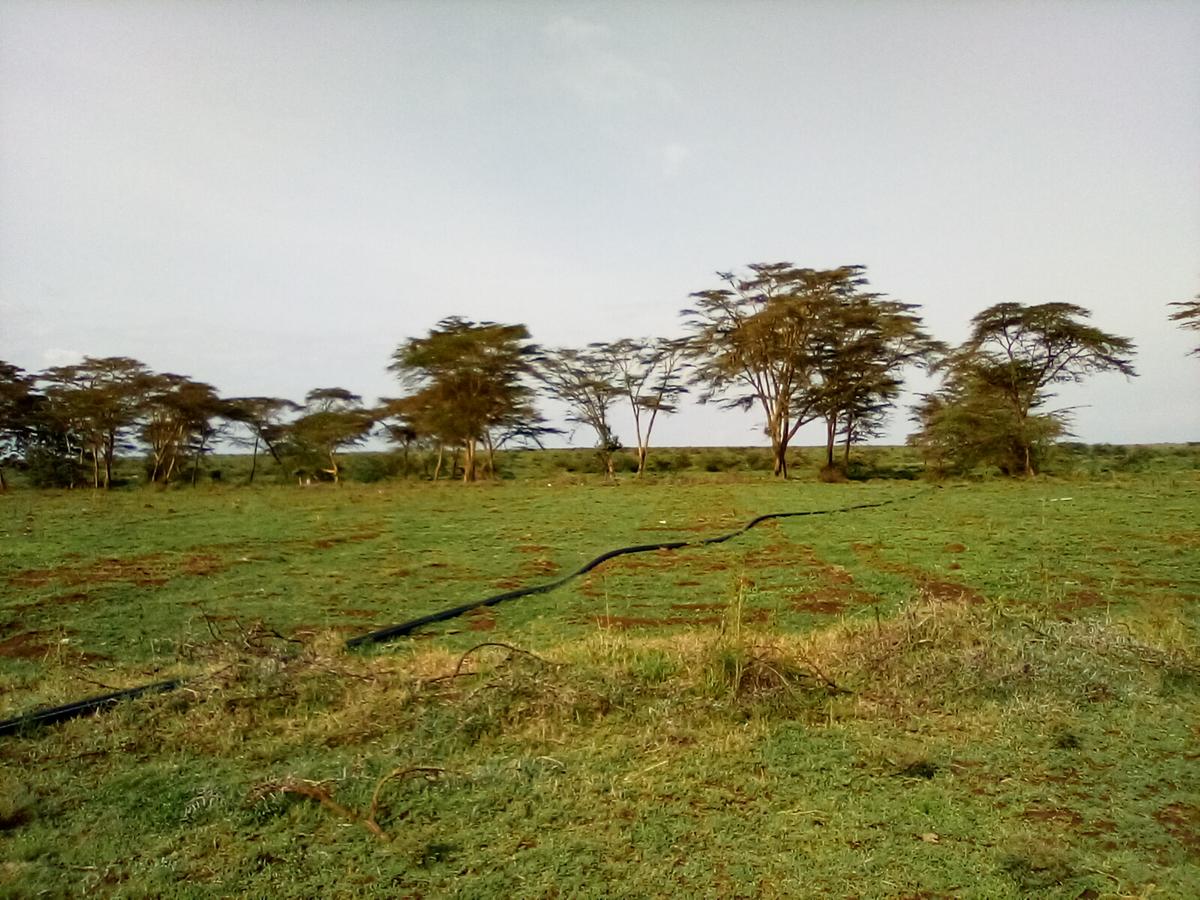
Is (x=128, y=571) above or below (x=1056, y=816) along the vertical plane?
below

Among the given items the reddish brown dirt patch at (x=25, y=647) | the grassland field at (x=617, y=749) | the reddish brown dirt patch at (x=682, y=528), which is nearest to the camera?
the grassland field at (x=617, y=749)

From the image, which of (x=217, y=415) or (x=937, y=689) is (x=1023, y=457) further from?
(x=217, y=415)

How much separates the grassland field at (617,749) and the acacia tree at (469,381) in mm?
20119

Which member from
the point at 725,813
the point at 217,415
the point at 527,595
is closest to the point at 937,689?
the point at 725,813

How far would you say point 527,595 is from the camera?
22.8 feet

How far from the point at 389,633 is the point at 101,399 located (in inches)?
959

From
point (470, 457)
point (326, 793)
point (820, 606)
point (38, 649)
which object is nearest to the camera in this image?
point (326, 793)

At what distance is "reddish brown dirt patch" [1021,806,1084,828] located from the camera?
95.0 inches

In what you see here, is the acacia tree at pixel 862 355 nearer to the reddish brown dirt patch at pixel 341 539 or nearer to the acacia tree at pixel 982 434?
the acacia tree at pixel 982 434

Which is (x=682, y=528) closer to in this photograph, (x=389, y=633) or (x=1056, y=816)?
(x=389, y=633)

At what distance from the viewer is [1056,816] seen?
2.45m

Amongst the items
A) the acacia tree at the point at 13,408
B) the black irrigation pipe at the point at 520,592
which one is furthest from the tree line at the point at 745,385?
the black irrigation pipe at the point at 520,592

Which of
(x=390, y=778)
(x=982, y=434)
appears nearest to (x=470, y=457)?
(x=982, y=434)

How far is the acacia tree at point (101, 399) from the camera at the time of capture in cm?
2491
